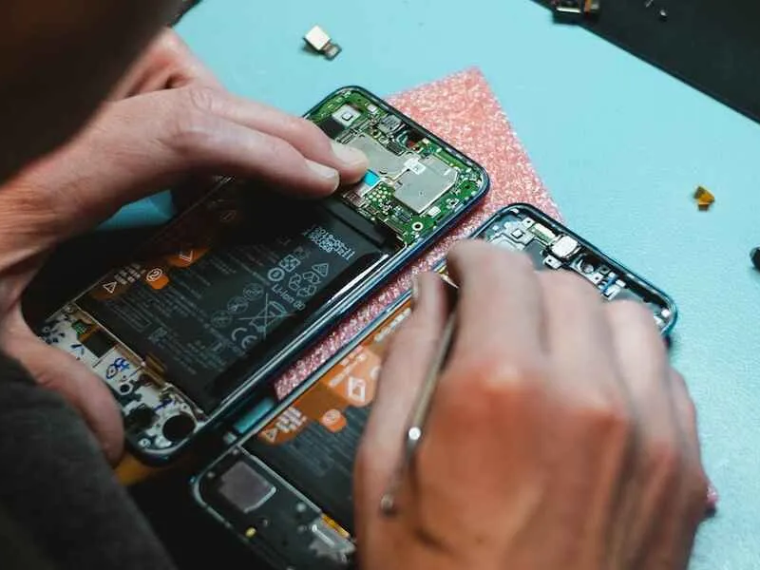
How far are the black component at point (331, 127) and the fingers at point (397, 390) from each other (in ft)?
0.92

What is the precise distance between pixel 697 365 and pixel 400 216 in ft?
0.86

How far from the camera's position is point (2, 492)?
51 centimetres

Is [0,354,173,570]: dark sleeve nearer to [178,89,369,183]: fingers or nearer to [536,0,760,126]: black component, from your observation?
[178,89,369,183]: fingers

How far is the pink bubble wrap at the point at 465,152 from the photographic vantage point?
80 centimetres

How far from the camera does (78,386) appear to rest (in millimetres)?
704

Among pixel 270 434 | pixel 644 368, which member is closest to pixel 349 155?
pixel 270 434

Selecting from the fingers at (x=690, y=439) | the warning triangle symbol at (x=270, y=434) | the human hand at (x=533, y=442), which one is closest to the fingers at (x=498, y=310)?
the human hand at (x=533, y=442)

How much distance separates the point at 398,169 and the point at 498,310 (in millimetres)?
320

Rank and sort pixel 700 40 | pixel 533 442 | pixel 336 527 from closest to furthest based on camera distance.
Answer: pixel 533 442
pixel 336 527
pixel 700 40

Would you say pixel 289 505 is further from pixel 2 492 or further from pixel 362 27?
pixel 362 27

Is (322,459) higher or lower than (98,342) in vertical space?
lower

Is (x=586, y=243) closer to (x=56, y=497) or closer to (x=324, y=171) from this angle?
(x=324, y=171)

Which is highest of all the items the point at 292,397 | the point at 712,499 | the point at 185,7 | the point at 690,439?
the point at 185,7

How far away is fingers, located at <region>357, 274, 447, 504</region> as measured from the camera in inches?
22.3
